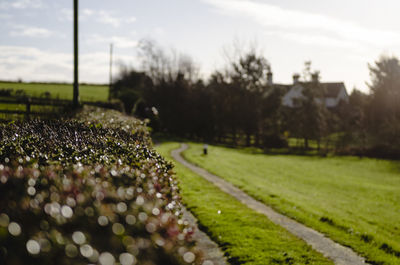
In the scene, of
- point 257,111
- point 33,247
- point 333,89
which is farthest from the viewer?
point 333,89

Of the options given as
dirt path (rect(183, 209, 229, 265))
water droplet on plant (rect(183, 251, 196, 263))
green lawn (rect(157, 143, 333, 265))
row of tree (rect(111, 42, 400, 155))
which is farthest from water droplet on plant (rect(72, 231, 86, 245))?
row of tree (rect(111, 42, 400, 155))

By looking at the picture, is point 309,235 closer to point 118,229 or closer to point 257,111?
point 118,229

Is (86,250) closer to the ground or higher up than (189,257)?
higher up

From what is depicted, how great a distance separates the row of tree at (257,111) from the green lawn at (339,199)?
14426 mm

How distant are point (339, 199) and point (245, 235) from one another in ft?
42.4

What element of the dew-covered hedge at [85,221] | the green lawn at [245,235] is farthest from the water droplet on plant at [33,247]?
the green lawn at [245,235]

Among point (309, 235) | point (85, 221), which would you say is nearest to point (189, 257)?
point (85, 221)

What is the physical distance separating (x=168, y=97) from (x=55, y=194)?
6005cm

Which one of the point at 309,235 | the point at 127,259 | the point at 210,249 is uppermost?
the point at 127,259

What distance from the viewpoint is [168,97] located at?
6284 cm

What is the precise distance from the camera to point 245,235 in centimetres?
1032

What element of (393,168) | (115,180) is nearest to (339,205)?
(115,180)

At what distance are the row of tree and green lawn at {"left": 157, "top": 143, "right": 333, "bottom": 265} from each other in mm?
37268

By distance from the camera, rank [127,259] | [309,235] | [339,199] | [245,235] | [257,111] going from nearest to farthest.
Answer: [127,259]
[245,235]
[309,235]
[339,199]
[257,111]
